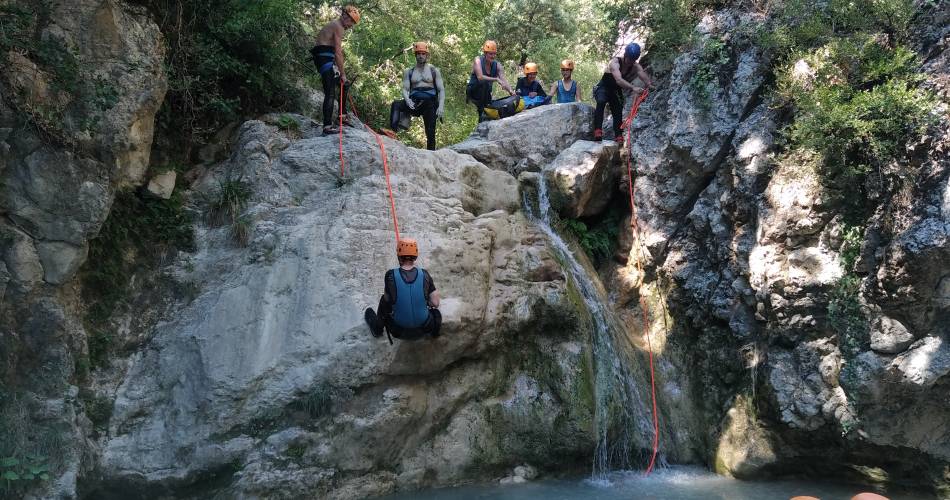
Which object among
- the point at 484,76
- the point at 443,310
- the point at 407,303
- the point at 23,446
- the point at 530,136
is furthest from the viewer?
the point at 484,76

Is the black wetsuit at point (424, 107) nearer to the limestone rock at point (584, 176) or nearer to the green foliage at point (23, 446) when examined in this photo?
the limestone rock at point (584, 176)

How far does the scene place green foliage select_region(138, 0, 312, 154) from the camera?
7.93m

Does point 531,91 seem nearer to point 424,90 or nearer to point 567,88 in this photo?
point 567,88

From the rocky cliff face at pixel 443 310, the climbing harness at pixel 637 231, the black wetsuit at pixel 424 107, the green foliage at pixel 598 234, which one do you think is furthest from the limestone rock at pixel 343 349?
the climbing harness at pixel 637 231

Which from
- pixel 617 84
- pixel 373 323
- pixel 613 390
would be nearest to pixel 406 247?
pixel 373 323

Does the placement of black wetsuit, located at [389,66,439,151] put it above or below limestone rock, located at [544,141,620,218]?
above

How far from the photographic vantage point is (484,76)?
10.8m

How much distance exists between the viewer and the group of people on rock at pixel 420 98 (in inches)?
250

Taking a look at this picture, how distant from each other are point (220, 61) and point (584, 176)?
4912mm

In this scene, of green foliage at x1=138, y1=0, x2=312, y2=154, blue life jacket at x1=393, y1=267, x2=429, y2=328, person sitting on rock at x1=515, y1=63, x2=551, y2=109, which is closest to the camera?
blue life jacket at x1=393, y1=267, x2=429, y2=328

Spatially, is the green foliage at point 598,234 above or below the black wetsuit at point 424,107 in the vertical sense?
below

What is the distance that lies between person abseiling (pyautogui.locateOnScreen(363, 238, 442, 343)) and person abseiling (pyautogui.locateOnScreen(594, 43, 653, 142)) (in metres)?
4.67

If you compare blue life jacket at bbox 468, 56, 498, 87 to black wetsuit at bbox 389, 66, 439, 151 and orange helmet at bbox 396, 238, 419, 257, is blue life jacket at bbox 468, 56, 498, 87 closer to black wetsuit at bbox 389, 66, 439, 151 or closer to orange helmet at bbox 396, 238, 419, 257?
black wetsuit at bbox 389, 66, 439, 151

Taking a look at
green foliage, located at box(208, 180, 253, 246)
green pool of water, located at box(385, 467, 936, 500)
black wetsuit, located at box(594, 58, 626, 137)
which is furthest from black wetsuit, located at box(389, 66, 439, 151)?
green pool of water, located at box(385, 467, 936, 500)
